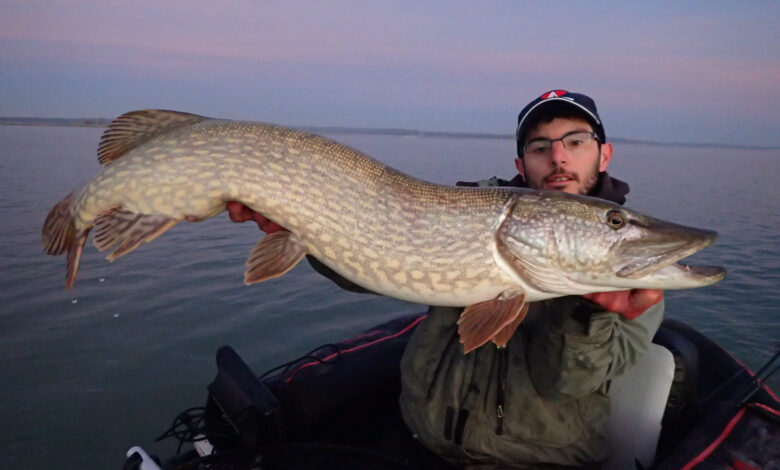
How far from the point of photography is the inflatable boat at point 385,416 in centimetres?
173

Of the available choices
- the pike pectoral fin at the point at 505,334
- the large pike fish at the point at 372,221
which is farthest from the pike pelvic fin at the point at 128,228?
the pike pectoral fin at the point at 505,334

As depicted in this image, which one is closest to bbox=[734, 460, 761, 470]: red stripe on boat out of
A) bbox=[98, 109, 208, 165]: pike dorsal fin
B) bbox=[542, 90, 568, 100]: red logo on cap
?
bbox=[542, 90, 568, 100]: red logo on cap

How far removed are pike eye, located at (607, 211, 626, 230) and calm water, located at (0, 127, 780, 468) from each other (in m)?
2.75

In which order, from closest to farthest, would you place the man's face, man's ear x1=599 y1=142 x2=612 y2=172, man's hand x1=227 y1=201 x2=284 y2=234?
man's hand x1=227 y1=201 x2=284 y2=234 < the man's face < man's ear x1=599 y1=142 x2=612 y2=172

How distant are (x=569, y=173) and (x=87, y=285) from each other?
4816 mm

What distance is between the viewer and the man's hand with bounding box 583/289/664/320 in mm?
1640

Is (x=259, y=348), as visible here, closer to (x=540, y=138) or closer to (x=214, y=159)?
(x=214, y=159)

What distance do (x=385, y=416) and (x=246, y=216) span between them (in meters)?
1.31

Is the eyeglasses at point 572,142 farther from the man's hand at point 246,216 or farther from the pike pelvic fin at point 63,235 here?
the pike pelvic fin at point 63,235

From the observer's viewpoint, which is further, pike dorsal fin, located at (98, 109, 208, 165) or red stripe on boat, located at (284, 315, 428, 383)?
red stripe on boat, located at (284, 315, 428, 383)

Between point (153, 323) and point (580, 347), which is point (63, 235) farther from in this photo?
point (153, 323)

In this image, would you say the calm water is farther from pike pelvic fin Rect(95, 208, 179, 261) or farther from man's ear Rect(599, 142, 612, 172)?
man's ear Rect(599, 142, 612, 172)

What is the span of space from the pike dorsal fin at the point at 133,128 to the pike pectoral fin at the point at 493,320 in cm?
140

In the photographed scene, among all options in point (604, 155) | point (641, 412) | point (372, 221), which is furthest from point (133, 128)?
point (641, 412)
